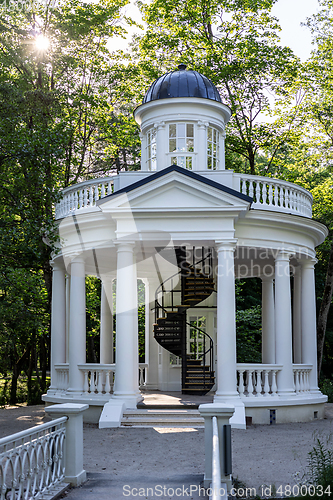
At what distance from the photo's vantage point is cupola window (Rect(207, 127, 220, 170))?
740 inches

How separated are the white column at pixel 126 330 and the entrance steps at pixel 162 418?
0.42 metres

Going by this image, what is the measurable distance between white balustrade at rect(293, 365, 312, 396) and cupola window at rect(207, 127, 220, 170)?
725 cm

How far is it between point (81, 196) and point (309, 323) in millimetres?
8272

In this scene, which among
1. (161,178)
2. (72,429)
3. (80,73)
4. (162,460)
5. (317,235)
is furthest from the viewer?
(80,73)

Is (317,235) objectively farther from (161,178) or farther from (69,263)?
(69,263)

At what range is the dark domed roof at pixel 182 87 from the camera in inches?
733

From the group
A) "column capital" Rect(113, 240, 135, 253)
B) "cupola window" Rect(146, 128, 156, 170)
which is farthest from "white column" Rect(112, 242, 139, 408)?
"cupola window" Rect(146, 128, 156, 170)

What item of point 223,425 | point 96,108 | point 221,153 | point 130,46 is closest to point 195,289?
point 221,153

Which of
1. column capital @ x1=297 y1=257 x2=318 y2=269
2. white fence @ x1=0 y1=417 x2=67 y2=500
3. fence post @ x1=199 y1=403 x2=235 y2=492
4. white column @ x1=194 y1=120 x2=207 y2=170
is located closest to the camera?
white fence @ x1=0 y1=417 x2=67 y2=500

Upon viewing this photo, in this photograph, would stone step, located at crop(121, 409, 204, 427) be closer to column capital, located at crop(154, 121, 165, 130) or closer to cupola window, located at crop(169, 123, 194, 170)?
cupola window, located at crop(169, 123, 194, 170)

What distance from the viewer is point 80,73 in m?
26.0

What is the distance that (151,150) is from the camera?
1897cm

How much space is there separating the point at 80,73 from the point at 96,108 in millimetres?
1831

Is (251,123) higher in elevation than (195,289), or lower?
higher
